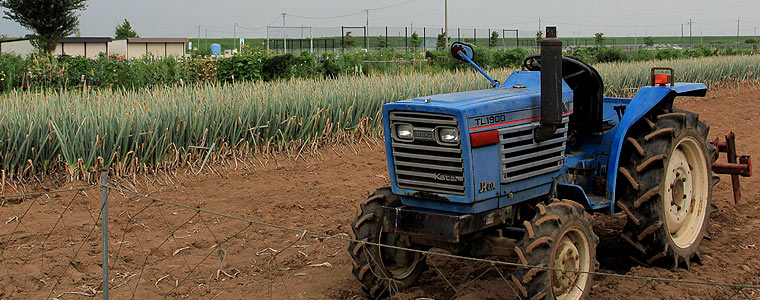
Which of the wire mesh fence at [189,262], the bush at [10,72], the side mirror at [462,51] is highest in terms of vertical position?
the bush at [10,72]

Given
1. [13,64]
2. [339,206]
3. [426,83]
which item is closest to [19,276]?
[339,206]

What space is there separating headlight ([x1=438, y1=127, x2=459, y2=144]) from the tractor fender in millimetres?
1490

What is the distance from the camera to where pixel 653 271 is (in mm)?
5816

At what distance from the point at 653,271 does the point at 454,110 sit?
7.57ft

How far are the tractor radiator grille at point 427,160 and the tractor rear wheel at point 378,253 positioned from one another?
0.27m

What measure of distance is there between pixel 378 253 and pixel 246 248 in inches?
77.4

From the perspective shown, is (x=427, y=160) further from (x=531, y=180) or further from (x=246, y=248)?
(x=246, y=248)

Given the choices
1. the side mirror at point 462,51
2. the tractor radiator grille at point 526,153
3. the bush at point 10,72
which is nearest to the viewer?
the tractor radiator grille at point 526,153

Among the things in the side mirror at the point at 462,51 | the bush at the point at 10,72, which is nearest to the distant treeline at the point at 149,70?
the bush at the point at 10,72

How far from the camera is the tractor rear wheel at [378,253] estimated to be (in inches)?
202

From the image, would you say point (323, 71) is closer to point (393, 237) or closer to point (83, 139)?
point (83, 139)

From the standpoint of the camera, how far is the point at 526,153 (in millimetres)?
5031

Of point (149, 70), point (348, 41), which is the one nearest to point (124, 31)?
point (348, 41)

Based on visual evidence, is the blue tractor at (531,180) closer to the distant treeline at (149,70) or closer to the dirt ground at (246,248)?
the dirt ground at (246,248)
